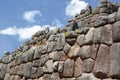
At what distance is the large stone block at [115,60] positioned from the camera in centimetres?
755

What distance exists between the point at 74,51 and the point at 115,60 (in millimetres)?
1997

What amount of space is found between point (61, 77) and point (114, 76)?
2510 millimetres

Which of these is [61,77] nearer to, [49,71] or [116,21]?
[49,71]

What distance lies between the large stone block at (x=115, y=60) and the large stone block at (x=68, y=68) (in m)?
1.82

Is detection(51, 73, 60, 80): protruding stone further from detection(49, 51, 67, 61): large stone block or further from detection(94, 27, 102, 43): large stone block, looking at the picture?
detection(94, 27, 102, 43): large stone block

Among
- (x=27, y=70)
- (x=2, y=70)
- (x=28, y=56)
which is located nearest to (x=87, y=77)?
(x=27, y=70)

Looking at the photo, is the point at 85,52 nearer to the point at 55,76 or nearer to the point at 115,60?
the point at 115,60

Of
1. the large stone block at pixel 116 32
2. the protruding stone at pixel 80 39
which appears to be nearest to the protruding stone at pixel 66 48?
the protruding stone at pixel 80 39

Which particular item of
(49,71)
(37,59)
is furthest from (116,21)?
(37,59)

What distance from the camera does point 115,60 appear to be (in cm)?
766

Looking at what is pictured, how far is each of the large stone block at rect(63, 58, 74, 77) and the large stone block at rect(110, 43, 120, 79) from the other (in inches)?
71.5

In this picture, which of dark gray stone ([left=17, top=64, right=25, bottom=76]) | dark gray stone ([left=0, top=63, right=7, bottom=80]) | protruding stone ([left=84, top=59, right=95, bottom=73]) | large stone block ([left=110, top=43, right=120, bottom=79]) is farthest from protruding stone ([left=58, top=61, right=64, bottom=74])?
dark gray stone ([left=0, top=63, right=7, bottom=80])

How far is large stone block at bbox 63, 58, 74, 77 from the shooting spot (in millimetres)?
9356

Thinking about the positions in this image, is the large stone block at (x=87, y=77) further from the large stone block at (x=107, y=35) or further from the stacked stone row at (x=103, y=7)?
the stacked stone row at (x=103, y=7)
